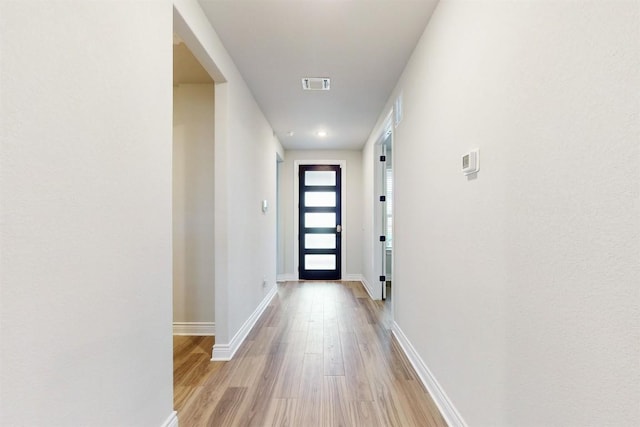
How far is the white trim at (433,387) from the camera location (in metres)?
1.65

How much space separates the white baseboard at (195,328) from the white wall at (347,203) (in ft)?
9.51

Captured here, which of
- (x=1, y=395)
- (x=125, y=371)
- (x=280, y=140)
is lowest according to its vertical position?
(x=125, y=371)

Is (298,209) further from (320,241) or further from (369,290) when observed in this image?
(369,290)

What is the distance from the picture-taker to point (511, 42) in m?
1.15

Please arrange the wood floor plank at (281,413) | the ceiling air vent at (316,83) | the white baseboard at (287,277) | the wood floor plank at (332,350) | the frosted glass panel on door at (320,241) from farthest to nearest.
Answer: the frosted glass panel on door at (320,241) → the white baseboard at (287,277) → the ceiling air vent at (316,83) → the wood floor plank at (332,350) → the wood floor plank at (281,413)

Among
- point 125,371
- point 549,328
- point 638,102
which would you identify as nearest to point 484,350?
point 549,328

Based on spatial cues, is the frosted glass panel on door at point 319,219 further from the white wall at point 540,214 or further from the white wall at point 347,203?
the white wall at point 540,214

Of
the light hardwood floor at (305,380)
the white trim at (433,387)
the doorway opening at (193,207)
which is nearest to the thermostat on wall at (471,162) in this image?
the white trim at (433,387)

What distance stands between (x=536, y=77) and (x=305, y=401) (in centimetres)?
205

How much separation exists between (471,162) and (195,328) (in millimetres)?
2945

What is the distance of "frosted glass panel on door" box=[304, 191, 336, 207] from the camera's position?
604cm

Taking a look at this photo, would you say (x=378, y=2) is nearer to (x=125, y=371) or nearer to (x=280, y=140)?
(x=125, y=371)

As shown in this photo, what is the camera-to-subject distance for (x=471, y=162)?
1.46 meters

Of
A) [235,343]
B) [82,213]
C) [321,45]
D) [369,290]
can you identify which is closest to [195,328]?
[235,343]
